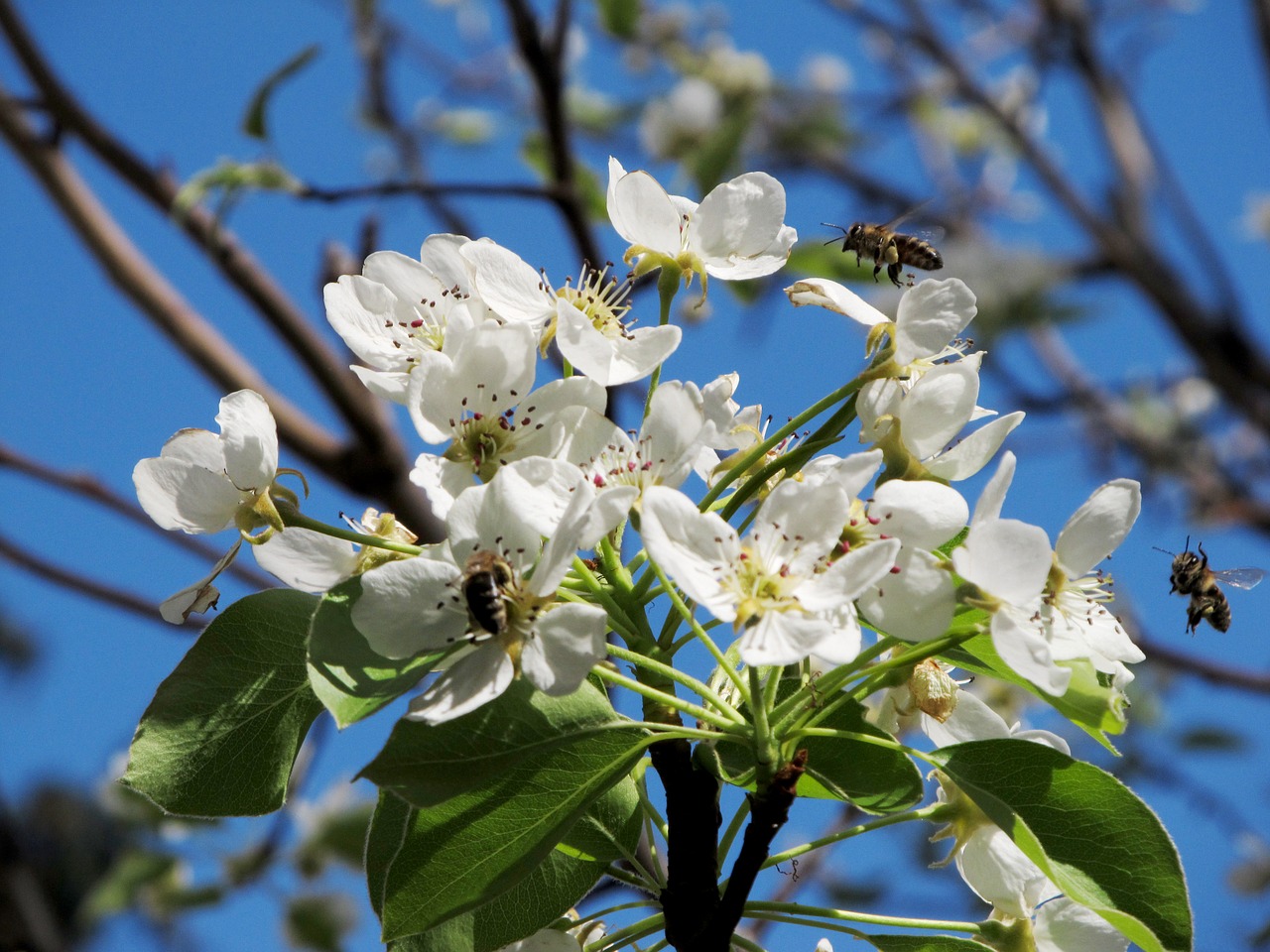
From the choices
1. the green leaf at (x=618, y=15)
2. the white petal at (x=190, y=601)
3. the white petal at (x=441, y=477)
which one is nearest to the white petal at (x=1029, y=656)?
the white petal at (x=441, y=477)

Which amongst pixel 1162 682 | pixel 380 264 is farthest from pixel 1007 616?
pixel 1162 682

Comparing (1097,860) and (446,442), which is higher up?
(446,442)

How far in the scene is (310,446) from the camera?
2.67 m

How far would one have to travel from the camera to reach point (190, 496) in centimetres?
106

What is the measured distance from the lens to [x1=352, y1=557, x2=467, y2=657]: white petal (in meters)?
0.90

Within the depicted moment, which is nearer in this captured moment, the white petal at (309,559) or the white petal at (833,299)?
the white petal at (309,559)

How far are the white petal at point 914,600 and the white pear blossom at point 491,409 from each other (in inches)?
10.2

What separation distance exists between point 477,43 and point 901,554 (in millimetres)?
5128

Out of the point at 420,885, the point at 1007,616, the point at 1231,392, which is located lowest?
the point at 420,885

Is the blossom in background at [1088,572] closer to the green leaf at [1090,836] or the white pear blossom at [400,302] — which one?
the green leaf at [1090,836]

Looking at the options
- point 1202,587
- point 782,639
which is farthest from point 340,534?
point 1202,587

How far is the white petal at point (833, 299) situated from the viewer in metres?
1.13

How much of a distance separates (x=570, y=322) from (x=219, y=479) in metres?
0.33

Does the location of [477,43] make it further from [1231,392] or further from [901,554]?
[901,554]
